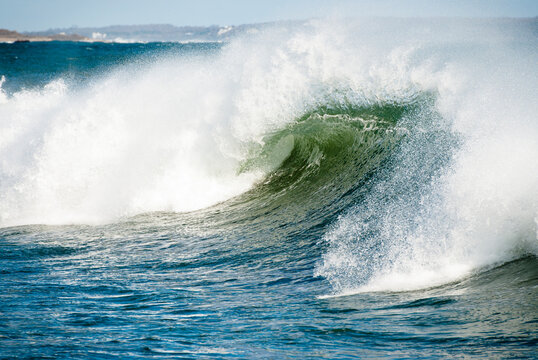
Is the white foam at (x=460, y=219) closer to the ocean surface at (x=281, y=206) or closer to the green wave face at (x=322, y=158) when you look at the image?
the ocean surface at (x=281, y=206)

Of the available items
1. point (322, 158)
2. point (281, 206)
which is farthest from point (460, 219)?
point (322, 158)

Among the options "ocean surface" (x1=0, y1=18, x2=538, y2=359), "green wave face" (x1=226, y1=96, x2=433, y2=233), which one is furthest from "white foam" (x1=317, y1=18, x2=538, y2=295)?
"green wave face" (x1=226, y1=96, x2=433, y2=233)

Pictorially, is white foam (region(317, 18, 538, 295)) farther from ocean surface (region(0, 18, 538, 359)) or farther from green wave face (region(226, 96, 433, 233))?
green wave face (region(226, 96, 433, 233))

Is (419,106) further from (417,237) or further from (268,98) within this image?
(417,237)

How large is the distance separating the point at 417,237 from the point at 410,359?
214 centimetres

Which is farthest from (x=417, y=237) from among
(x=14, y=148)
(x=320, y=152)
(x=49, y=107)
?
(x=49, y=107)

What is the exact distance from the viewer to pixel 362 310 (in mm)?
4508

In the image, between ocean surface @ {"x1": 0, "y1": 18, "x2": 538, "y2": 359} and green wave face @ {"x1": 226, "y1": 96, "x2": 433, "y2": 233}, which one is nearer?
ocean surface @ {"x1": 0, "y1": 18, "x2": 538, "y2": 359}

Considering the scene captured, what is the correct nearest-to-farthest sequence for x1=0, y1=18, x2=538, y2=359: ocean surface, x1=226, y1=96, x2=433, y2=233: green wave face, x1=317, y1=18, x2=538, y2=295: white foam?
x1=0, y1=18, x2=538, y2=359: ocean surface, x1=317, y1=18, x2=538, y2=295: white foam, x1=226, y1=96, x2=433, y2=233: green wave face

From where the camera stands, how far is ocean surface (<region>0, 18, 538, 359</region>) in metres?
4.23

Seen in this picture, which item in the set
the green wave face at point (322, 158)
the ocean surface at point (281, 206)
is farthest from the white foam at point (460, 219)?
the green wave face at point (322, 158)

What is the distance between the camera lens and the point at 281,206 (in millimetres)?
8844

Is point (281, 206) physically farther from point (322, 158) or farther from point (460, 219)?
point (460, 219)

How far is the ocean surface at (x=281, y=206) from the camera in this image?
4.23 metres
